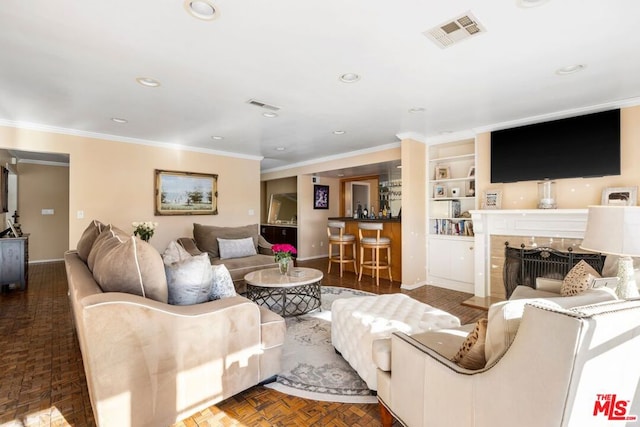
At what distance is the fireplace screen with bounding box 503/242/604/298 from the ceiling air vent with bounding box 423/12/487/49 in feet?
9.11

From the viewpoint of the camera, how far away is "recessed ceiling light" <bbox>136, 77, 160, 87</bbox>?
2.65m

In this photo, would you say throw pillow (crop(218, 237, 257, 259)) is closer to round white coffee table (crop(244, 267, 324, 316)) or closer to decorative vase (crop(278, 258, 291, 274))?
round white coffee table (crop(244, 267, 324, 316))

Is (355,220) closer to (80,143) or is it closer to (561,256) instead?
(561,256)

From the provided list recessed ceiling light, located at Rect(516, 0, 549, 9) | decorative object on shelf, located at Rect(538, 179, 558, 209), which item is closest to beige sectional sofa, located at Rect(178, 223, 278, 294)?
decorative object on shelf, located at Rect(538, 179, 558, 209)

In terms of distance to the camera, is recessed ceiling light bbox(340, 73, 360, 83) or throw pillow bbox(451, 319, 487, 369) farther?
recessed ceiling light bbox(340, 73, 360, 83)

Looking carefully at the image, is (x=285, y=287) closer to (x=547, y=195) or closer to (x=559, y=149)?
(x=547, y=195)

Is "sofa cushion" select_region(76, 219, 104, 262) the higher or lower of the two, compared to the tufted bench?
higher

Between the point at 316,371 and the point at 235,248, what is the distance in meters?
2.73

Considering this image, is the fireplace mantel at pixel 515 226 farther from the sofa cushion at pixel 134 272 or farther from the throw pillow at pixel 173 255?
the sofa cushion at pixel 134 272

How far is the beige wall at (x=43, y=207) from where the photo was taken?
662cm

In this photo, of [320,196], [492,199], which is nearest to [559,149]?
[492,199]

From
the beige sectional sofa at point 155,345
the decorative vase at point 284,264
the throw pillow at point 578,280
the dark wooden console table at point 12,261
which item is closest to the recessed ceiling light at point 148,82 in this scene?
the beige sectional sofa at point 155,345

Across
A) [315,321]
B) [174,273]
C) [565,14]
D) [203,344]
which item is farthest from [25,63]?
[565,14]

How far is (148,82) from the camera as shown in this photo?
271cm
